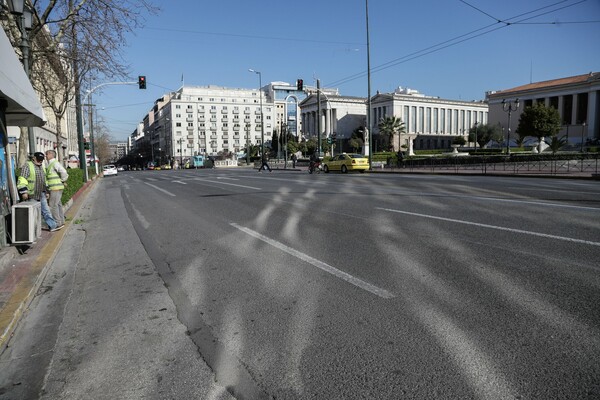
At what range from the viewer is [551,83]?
93.4 meters

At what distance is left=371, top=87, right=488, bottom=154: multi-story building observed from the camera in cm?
12112

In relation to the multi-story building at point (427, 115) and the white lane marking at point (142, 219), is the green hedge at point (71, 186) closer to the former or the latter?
the white lane marking at point (142, 219)

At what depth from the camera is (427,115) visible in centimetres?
12825

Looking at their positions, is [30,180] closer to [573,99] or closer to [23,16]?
[23,16]

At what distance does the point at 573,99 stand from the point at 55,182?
10460 cm

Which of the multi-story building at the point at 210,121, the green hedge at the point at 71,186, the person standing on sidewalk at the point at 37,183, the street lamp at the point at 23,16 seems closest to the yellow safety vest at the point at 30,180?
the person standing on sidewalk at the point at 37,183

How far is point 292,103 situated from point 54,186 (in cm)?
15172

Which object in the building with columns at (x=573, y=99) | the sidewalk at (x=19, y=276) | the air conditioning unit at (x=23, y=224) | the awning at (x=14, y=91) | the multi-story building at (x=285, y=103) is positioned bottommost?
the sidewalk at (x=19, y=276)

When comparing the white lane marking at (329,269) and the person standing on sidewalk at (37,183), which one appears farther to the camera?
the person standing on sidewalk at (37,183)

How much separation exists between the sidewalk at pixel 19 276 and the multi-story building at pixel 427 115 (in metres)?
115

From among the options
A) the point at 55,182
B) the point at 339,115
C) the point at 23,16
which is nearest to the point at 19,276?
the point at 55,182

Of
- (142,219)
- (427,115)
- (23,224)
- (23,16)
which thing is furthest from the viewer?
(427,115)

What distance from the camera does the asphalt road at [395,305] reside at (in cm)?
268

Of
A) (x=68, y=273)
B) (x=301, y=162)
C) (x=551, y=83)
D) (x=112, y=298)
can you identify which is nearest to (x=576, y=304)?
(x=112, y=298)
